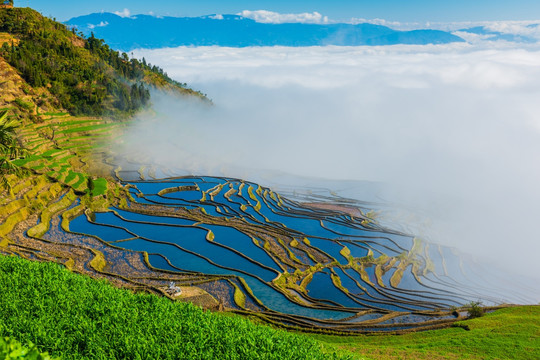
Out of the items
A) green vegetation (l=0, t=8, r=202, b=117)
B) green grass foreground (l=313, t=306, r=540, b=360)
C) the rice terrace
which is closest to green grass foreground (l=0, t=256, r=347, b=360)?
the rice terrace

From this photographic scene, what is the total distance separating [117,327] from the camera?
14.3 metres

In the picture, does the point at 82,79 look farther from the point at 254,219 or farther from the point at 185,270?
the point at 185,270

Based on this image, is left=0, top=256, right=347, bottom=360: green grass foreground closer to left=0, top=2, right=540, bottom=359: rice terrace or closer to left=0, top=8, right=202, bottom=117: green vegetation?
left=0, top=2, right=540, bottom=359: rice terrace

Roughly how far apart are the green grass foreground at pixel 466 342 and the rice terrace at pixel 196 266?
0.48 ft

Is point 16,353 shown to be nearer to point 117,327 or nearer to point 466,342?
point 117,327

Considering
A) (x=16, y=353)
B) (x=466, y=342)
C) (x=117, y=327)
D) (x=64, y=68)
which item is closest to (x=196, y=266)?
(x=117, y=327)

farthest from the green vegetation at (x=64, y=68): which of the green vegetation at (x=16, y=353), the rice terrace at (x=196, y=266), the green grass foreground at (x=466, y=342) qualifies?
the green vegetation at (x=16, y=353)

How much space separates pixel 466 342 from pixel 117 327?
21.5 metres

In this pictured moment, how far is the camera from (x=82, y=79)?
90.8m

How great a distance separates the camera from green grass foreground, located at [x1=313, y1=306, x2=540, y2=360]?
22359 millimetres

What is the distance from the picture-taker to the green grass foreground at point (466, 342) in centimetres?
2236

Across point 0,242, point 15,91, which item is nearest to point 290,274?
point 0,242

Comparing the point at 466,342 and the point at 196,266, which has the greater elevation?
the point at 466,342

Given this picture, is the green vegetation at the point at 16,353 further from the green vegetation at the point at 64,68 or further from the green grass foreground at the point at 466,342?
the green vegetation at the point at 64,68
